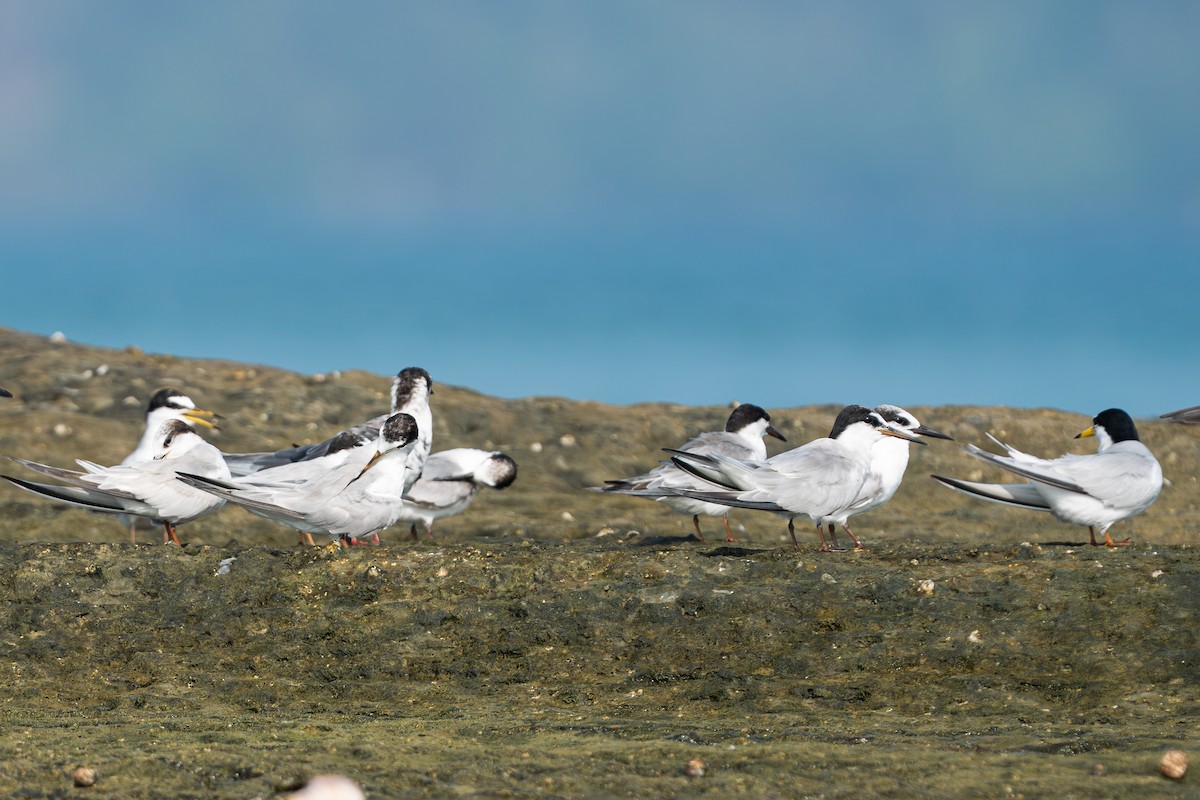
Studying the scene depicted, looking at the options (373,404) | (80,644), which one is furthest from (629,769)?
(373,404)

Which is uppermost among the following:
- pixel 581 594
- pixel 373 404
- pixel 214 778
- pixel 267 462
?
pixel 373 404

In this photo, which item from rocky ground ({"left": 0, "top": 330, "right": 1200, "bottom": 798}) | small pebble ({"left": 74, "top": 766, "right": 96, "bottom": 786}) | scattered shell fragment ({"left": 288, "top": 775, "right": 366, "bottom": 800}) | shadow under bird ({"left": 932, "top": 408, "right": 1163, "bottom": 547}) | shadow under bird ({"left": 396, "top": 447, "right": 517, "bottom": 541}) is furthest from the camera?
shadow under bird ({"left": 396, "top": 447, "right": 517, "bottom": 541})

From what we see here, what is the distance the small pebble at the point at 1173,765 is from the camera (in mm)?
4516

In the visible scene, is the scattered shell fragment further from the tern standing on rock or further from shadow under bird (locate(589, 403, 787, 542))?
the tern standing on rock

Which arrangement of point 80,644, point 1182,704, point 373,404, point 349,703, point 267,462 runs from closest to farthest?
A: point 1182,704 < point 349,703 < point 80,644 < point 267,462 < point 373,404

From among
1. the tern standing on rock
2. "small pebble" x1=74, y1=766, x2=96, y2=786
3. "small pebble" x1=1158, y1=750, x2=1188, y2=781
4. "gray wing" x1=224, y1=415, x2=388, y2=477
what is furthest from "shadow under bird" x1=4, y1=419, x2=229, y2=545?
"small pebble" x1=1158, y1=750, x2=1188, y2=781

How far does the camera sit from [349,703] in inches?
252

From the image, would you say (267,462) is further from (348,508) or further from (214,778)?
(214,778)

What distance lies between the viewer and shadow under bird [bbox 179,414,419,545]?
8.65 metres

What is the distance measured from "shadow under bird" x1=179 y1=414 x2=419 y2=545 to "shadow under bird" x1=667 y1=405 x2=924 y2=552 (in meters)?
2.07

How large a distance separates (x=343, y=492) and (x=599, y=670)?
2.91 metres

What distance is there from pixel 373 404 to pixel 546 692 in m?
12.2

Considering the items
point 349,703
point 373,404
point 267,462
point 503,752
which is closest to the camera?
point 503,752

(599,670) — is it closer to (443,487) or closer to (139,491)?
(139,491)
